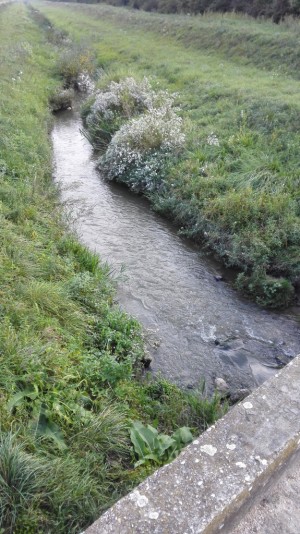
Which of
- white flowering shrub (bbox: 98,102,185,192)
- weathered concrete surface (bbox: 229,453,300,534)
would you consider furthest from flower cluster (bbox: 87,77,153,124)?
weathered concrete surface (bbox: 229,453,300,534)

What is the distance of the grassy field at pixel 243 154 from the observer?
8.83 meters

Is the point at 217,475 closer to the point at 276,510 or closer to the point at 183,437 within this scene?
the point at 276,510

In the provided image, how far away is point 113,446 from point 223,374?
254cm

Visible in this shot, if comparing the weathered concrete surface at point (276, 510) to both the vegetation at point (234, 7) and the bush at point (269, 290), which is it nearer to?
the bush at point (269, 290)

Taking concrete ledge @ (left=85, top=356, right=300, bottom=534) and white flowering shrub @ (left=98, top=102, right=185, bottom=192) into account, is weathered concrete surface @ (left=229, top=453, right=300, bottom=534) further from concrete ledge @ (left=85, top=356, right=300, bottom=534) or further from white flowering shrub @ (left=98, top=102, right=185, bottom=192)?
white flowering shrub @ (left=98, top=102, right=185, bottom=192)

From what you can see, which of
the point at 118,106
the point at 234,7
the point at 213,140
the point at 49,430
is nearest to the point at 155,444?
the point at 49,430

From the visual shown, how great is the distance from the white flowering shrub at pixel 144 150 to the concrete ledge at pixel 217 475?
9.18 m

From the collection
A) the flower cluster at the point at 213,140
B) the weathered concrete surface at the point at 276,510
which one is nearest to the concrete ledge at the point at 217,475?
the weathered concrete surface at the point at 276,510

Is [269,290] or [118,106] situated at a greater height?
[118,106]

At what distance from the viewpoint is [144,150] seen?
1277 centimetres

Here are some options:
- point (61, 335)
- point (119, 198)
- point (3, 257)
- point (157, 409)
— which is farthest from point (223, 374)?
point (119, 198)

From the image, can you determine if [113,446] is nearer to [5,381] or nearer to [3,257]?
[5,381]

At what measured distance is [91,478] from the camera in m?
4.11

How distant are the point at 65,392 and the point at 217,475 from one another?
2.22m
